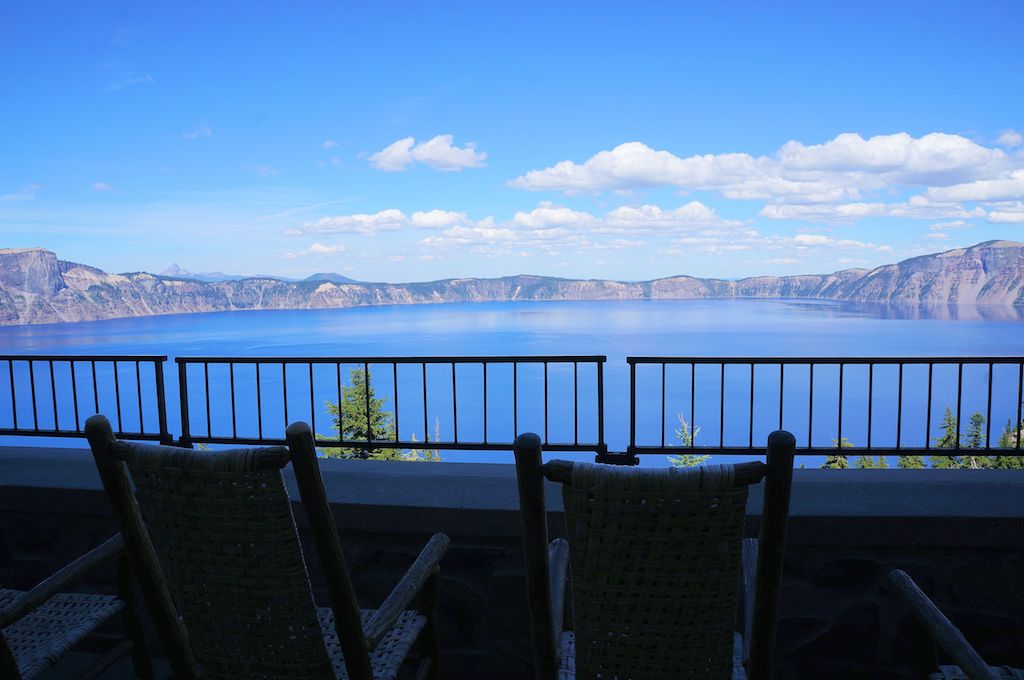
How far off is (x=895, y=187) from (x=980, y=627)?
155 m

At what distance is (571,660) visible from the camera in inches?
58.8

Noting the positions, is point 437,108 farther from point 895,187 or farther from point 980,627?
point 980,627

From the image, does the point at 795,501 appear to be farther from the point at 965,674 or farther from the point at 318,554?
the point at 318,554

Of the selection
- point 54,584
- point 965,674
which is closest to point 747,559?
point 965,674

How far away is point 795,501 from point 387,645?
4.67 feet

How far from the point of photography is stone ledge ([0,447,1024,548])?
2.18 m

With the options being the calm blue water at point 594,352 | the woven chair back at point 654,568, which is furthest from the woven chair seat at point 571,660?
the calm blue water at point 594,352

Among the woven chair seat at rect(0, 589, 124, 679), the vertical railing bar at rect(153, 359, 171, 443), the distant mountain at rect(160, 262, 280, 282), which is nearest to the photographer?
the woven chair seat at rect(0, 589, 124, 679)

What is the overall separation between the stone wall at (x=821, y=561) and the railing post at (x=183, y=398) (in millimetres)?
1819

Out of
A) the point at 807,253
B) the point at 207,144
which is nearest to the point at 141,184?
the point at 207,144

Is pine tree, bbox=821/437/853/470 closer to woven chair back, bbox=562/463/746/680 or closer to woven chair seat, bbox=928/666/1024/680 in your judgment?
woven chair seat, bbox=928/666/1024/680

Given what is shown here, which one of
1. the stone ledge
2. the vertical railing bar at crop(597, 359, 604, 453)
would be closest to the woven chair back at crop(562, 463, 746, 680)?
the stone ledge

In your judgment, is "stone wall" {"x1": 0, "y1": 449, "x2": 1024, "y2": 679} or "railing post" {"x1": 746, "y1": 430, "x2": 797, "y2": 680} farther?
"stone wall" {"x1": 0, "y1": 449, "x2": 1024, "y2": 679}

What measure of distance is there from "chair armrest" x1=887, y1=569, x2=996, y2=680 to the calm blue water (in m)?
56.1
